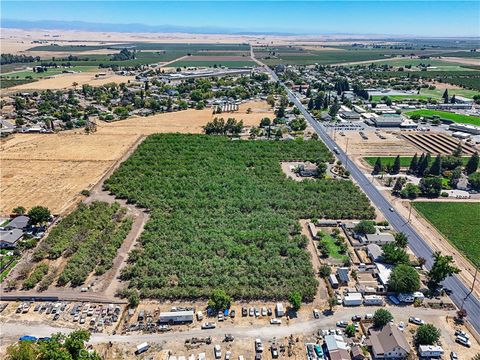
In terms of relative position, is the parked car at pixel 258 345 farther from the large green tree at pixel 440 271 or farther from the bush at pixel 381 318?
the large green tree at pixel 440 271

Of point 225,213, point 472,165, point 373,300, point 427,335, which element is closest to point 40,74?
point 225,213

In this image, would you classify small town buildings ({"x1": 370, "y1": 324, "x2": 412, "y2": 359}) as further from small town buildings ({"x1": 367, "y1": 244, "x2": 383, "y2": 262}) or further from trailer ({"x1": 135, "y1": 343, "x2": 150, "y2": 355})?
trailer ({"x1": 135, "y1": 343, "x2": 150, "y2": 355})

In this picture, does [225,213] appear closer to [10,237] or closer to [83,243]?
[83,243]

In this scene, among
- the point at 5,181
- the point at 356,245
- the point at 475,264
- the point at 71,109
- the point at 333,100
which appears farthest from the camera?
the point at 333,100

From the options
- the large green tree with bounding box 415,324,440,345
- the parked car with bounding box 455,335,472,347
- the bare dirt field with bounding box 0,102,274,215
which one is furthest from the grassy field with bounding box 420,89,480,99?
the large green tree with bounding box 415,324,440,345

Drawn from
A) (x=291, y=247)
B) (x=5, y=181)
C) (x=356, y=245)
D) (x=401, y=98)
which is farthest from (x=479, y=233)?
(x=401, y=98)

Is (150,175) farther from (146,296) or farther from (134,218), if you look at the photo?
(146,296)
